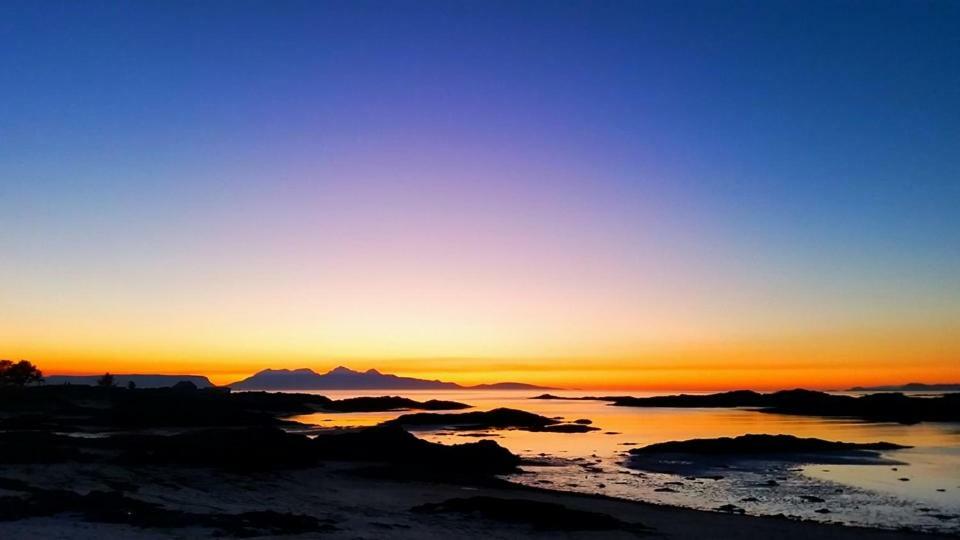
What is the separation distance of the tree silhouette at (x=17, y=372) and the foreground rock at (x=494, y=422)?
159ft

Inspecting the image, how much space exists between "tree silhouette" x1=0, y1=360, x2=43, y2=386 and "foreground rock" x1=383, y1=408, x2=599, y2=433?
159ft

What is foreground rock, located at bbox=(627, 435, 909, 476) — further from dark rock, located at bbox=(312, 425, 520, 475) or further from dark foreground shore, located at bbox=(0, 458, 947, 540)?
Result: dark foreground shore, located at bbox=(0, 458, 947, 540)

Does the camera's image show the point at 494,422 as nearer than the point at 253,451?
No

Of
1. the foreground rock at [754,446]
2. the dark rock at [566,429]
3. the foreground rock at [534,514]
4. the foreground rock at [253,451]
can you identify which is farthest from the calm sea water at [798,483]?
the dark rock at [566,429]

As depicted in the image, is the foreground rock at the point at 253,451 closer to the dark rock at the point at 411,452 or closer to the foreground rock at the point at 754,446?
the dark rock at the point at 411,452

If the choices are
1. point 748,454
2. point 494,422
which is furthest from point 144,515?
point 494,422

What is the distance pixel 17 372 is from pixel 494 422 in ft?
196

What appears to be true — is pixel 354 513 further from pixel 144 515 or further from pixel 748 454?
pixel 748 454

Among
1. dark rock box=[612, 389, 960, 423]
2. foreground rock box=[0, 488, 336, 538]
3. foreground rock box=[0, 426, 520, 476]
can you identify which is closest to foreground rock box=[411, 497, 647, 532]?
foreground rock box=[0, 488, 336, 538]

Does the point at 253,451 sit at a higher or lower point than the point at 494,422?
higher

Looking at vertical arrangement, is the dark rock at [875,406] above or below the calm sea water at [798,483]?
above

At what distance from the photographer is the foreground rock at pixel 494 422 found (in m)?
71.4

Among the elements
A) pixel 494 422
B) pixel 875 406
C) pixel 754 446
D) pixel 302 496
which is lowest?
pixel 494 422

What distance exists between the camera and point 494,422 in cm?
7688
